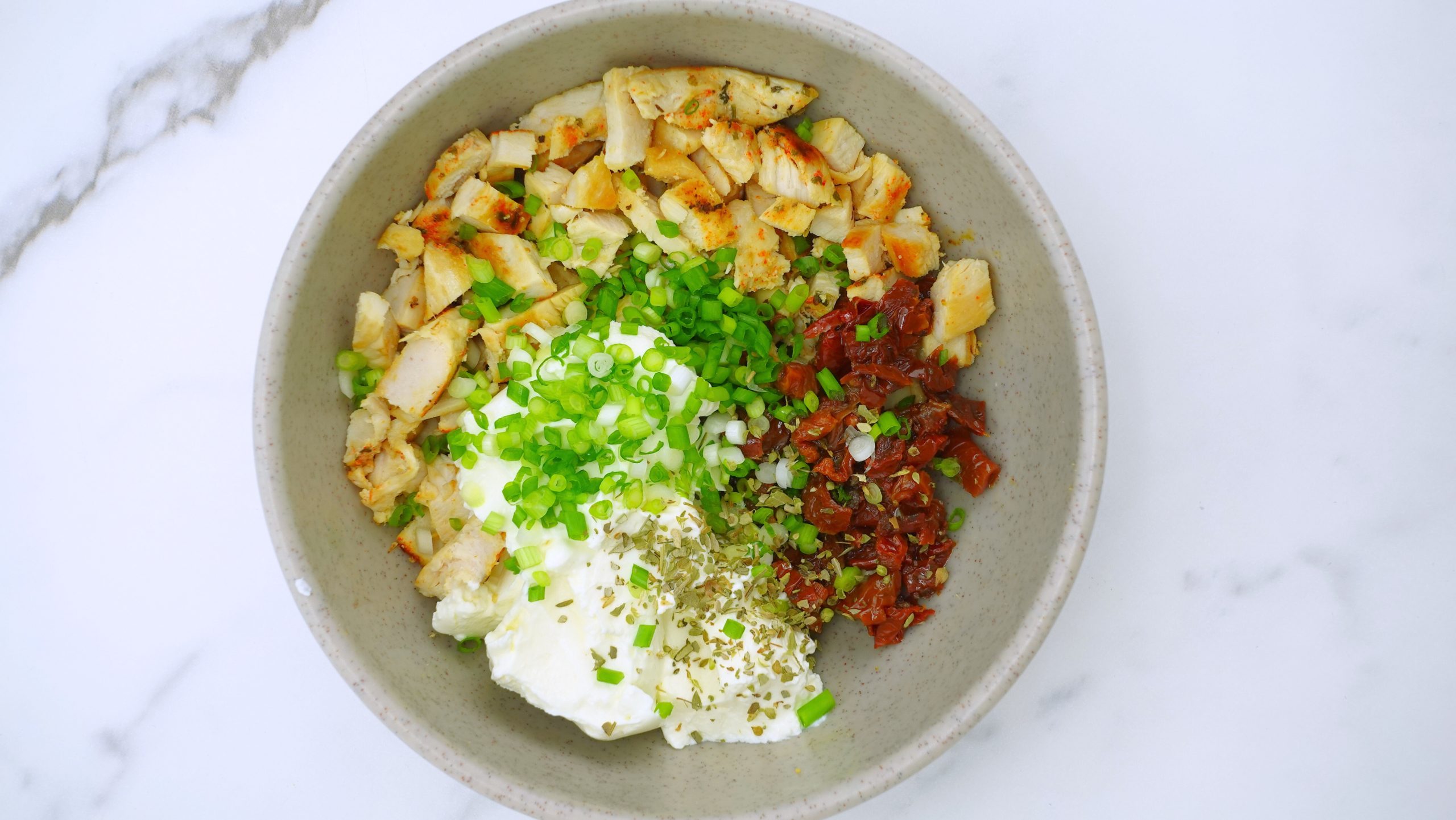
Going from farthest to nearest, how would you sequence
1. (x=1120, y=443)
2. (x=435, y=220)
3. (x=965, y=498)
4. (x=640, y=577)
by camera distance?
(x=1120, y=443) < (x=965, y=498) < (x=435, y=220) < (x=640, y=577)

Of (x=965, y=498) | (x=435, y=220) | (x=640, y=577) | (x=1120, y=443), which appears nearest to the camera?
(x=640, y=577)

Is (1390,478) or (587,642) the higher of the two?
(587,642)

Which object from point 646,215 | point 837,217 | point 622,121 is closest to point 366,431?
point 646,215

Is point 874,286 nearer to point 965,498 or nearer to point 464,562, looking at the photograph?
point 965,498

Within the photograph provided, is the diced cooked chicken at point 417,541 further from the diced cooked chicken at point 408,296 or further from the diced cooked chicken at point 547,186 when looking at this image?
the diced cooked chicken at point 547,186

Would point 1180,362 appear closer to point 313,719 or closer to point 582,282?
point 582,282

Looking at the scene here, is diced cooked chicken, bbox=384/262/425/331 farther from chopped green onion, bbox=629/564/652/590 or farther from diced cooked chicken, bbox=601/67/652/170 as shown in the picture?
chopped green onion, bbox=629/564/652/590

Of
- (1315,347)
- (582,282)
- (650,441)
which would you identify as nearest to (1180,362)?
(1315,347)
